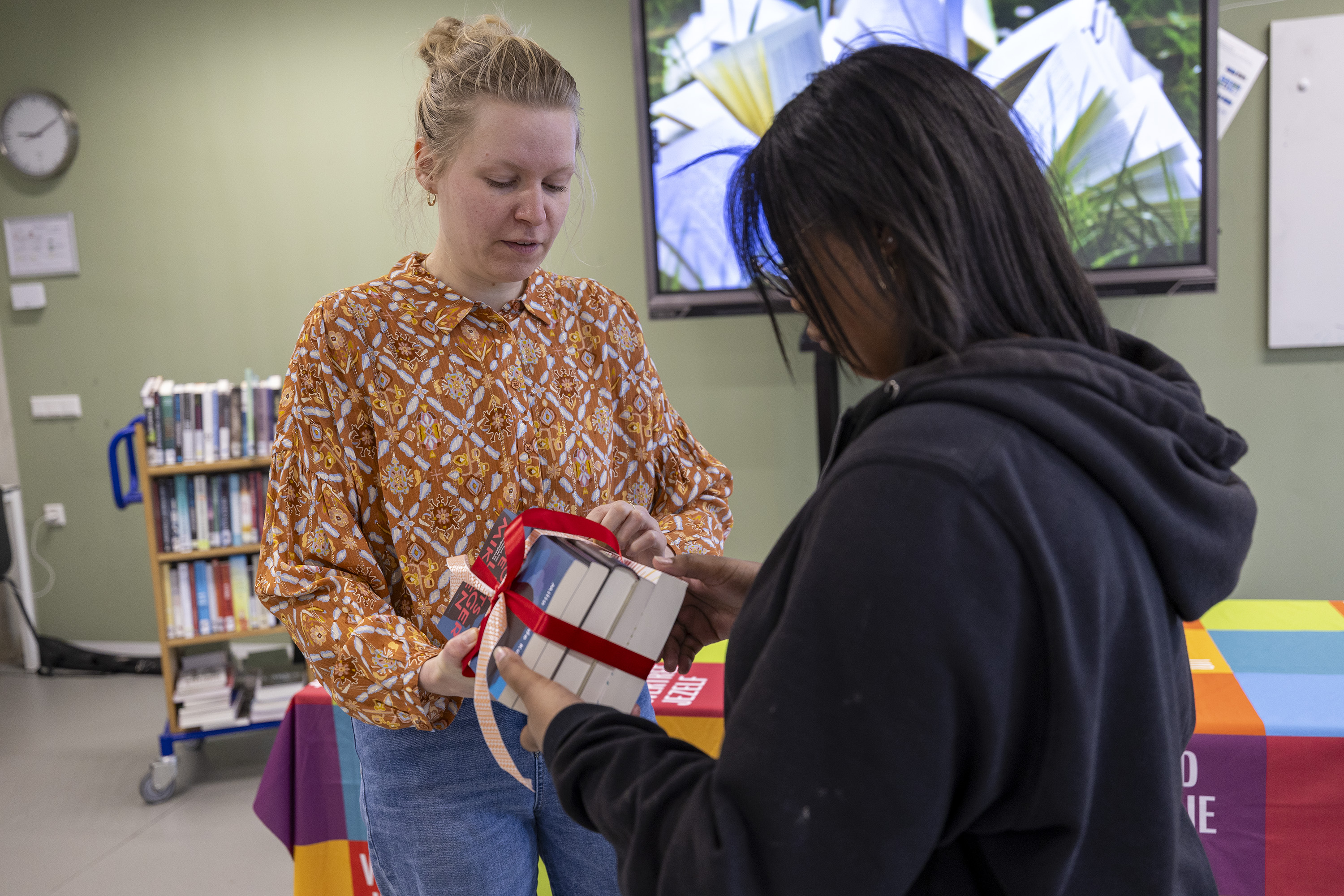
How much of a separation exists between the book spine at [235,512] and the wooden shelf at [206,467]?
5cm

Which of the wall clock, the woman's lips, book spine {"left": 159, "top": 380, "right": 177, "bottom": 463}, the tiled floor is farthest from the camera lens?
the wall clock

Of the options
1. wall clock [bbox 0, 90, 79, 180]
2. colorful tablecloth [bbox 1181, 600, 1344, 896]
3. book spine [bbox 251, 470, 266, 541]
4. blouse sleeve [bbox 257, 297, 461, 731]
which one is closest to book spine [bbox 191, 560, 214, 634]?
book spine [bbox 251, 470, 266, 541]

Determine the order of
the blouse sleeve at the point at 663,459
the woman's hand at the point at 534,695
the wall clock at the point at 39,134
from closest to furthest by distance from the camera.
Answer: the woman's hand at the point at 534,695, the blouse sleeve at the point at 663,459, the wall clock at the point at 39,134

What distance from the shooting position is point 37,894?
265cm

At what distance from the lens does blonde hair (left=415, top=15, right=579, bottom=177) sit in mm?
1146

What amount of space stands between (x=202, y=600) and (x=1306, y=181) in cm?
386

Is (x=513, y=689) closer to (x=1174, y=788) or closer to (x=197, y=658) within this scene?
(x=1174, y=788)

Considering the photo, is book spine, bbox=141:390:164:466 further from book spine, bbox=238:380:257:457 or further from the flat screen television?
the flat screen television

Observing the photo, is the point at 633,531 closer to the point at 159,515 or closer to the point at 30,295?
the point at 159,515

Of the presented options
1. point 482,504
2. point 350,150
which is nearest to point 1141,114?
point 482,504

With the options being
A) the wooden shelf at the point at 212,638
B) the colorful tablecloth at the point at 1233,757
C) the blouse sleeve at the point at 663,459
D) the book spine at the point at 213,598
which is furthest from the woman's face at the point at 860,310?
the book spine at the point at 213,598

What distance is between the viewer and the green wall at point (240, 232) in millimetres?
3805

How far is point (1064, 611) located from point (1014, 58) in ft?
9.10

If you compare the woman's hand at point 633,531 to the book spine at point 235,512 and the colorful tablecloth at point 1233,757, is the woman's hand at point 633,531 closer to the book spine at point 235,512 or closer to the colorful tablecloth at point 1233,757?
the colorful tablecloth at point 1233,757
